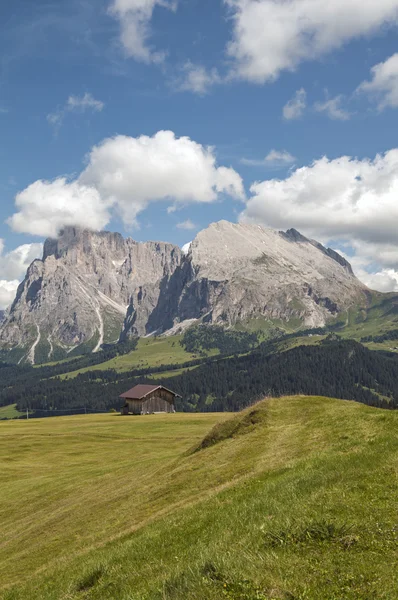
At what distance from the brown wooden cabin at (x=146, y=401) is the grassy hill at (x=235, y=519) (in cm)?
9639

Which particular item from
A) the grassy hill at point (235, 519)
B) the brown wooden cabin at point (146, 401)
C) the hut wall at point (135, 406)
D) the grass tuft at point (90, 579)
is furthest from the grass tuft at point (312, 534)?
the hut wall at point (135, 406)

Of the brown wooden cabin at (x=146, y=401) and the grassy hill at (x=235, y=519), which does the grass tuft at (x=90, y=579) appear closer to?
the grassy hill at (x=235, y=519)

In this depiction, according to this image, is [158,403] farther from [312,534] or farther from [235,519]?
[312,534]

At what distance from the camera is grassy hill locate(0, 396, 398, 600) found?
41.9ft

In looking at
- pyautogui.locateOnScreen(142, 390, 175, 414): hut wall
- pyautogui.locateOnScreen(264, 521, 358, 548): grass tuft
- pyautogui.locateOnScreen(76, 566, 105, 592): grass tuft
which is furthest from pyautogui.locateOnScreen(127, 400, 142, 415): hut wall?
pyautogui.locateOnScreen(264, 521, 358, 548): grass tuft

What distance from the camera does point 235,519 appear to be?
19.1 metres

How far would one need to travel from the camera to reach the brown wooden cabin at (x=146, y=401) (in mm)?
146000

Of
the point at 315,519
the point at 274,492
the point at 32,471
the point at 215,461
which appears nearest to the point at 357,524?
the point at 315,519

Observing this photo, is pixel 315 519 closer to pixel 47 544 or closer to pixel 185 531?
pixel 185 531

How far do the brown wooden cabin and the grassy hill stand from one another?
9639cm

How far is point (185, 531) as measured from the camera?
19828 mm

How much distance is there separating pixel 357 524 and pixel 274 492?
22.1ft

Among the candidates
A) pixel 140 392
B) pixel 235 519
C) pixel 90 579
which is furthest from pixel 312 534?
pixel 140 392

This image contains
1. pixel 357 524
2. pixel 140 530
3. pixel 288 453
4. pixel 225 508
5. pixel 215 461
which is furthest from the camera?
pixel 215 461
